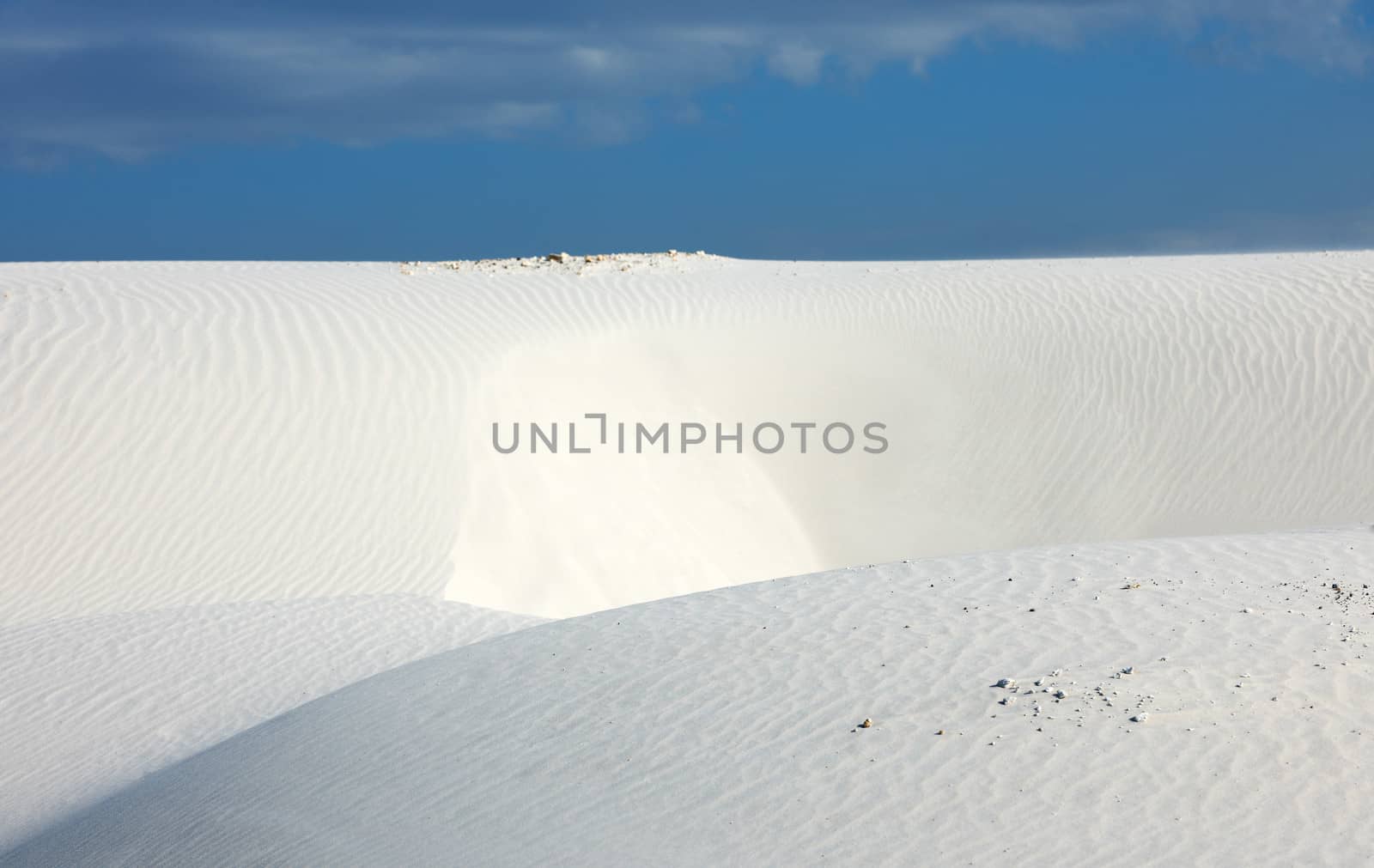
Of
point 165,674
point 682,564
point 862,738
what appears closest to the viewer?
point 862,738

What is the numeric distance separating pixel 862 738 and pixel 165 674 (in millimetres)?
5672

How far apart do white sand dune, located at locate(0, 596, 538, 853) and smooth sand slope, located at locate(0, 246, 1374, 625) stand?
4.00 feet

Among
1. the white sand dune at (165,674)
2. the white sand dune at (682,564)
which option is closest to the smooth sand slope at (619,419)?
the white sand dune at (682,564)

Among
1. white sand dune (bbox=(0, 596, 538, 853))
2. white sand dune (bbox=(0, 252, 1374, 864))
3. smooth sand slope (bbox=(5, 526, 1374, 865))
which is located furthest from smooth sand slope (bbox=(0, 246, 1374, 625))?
Result: smooth sand slope (bbox=(5, 526, 1374, 865))

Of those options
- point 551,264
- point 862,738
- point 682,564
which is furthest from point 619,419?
point 862,738

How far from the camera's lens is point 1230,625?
6246mm

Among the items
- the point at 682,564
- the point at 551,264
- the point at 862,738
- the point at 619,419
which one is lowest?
the point at 862,738

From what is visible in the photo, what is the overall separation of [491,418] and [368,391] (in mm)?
1440

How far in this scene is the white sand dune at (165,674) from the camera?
762cm

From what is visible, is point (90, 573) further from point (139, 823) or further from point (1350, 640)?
point (1350, 640)

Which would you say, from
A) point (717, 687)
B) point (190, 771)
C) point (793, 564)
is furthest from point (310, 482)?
point (717, 687)

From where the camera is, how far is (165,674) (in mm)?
8922

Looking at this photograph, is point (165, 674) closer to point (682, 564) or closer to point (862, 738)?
point (862, 738)

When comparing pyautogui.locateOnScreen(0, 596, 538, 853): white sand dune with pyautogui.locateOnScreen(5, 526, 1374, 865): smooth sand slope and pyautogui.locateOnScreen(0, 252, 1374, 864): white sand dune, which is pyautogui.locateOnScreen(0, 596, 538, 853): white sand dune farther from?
pyautogui.locateOnScreen(5, 526, 1374, 865): smooth sand slope
